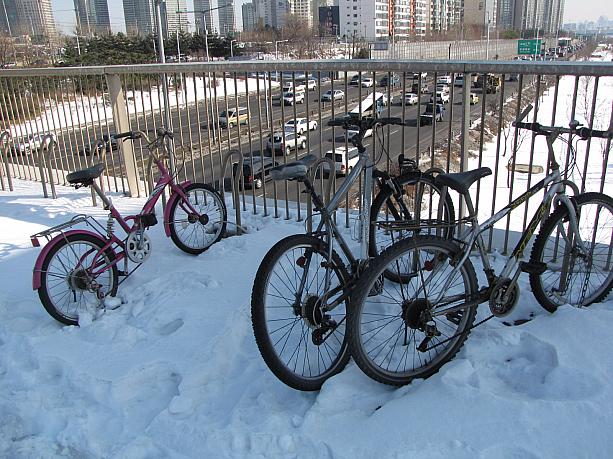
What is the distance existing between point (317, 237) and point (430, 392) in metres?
0.90

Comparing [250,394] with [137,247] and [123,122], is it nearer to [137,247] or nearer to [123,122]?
[137,247]

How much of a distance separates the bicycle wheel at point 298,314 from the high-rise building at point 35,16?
63.3 m

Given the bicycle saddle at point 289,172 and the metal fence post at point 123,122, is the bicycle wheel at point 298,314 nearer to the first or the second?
the bicycle saddle at point 289,172

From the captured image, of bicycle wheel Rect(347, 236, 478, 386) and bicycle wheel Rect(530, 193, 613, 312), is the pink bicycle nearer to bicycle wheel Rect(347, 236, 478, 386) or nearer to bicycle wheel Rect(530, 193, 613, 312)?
bicycle wheel Rect(347, 236, 478, 386)

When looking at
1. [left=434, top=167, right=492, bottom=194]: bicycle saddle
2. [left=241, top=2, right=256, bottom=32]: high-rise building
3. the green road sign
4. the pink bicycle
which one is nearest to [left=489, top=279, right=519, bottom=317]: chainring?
[left=434, top=167, right=492, bottom=194]: bicycle saddle

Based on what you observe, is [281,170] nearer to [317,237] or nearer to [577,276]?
[317,237]

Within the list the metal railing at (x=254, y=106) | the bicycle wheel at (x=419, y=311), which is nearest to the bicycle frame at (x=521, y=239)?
the bicycle wheel at (x=419, y=311)

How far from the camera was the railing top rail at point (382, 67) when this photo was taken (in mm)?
3363

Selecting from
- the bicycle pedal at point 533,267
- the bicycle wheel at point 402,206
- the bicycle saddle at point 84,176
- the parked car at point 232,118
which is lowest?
the bicycle pedal at point 533,267

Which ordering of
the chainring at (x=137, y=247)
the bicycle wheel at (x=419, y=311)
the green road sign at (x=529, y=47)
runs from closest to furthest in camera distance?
the bicycle wheel at (x=419, y=311), the chainring at (x=137, y=247), the green road sign at (x=529, y=47)

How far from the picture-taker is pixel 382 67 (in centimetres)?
410

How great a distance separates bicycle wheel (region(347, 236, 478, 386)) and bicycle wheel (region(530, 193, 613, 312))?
1.94 feet

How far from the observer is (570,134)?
10.6 ft

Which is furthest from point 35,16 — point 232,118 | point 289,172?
point 289,172
